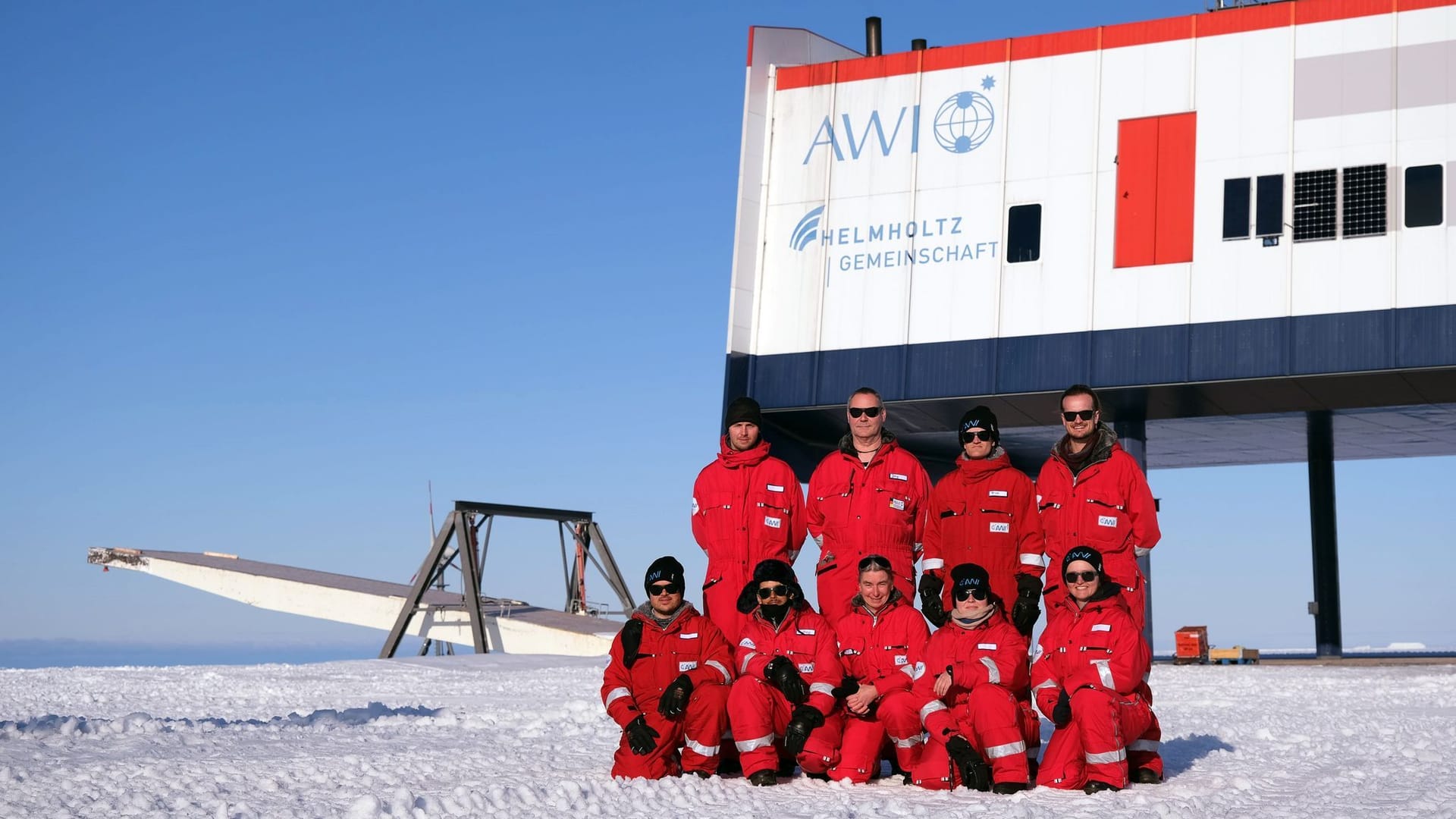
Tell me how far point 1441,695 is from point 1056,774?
10116 mm

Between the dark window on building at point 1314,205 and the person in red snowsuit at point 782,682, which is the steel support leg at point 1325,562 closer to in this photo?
the dark window on building at point 1314,205

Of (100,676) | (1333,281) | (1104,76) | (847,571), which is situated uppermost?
(1104,76)

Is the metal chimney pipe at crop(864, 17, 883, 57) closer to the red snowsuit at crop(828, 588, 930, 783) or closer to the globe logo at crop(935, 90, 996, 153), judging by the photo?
the globe logo at crop(935, 90, 996, 153)

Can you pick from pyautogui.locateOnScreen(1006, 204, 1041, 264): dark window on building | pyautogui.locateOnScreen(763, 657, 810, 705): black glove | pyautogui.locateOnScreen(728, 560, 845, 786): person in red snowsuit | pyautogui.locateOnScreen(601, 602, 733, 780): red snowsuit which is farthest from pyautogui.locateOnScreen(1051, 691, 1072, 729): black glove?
pyautogui.locateOnScreen(1006, 204, 1041, 264): dark window on building

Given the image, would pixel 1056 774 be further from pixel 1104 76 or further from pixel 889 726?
pixel 1104 76

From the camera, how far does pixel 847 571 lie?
335 inches

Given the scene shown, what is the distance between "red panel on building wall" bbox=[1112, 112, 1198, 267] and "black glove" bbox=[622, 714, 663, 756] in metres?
15.6

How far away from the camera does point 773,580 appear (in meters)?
7.79

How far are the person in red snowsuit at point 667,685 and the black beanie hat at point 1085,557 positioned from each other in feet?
6.10

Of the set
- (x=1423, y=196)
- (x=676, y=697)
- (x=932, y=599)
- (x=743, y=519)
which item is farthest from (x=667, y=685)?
(x=1423, y=196)

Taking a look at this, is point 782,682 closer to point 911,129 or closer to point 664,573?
point 664,573

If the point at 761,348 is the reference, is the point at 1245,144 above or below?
above

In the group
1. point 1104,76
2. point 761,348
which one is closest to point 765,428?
point 761,348

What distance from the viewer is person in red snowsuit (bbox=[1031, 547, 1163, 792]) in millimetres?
7117
